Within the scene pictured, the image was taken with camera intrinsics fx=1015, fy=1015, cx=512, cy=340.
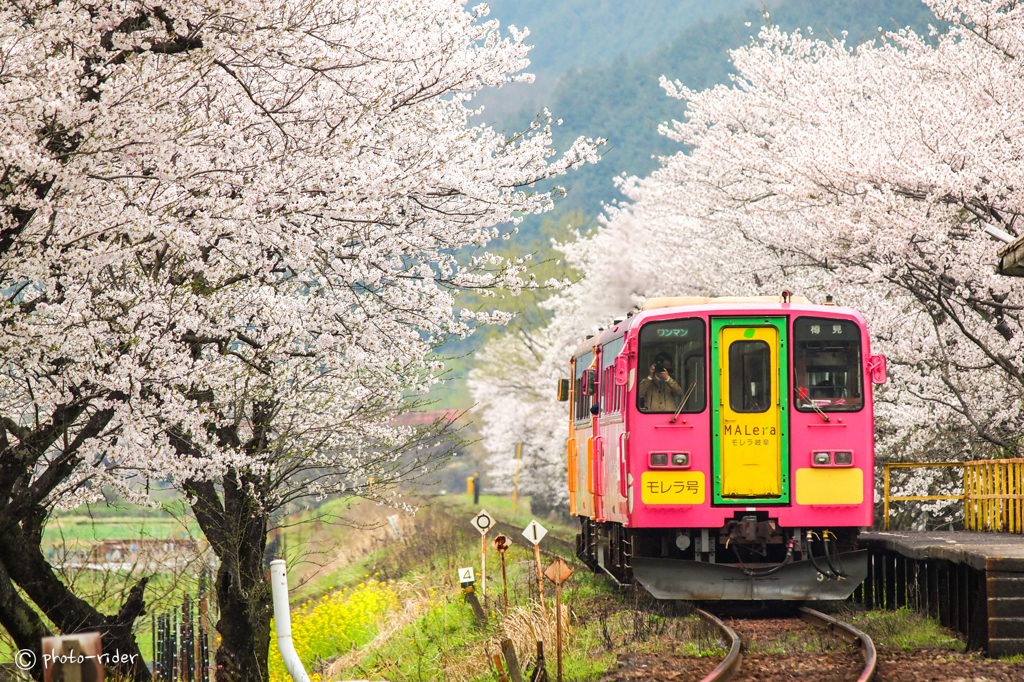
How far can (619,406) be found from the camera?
11.2m

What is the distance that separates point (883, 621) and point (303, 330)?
6.38 metres

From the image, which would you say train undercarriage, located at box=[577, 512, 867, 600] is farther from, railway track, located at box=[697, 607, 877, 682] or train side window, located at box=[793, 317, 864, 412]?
train side window, located at box=[793, 317, 864, 412]

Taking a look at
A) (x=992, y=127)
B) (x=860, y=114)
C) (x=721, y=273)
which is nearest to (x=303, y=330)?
(x=992, y=127)

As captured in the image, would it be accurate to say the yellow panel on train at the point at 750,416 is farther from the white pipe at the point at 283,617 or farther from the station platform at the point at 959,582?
the white pipe at the point at 283,617

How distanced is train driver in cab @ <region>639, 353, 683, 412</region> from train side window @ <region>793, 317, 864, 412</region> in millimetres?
1248

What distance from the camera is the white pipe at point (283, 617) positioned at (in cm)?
644

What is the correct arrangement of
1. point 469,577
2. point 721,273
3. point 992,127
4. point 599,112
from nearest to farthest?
point 469,577, point 992,127, point 721,273, point 599,112

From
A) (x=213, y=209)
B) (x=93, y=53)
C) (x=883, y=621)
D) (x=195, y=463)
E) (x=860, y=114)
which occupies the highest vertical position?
(x=860, y=114)

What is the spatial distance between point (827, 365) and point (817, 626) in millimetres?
2670

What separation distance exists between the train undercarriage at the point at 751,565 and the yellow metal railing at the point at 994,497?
6.38 ft

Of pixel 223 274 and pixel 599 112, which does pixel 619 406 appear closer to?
pixel 223 274

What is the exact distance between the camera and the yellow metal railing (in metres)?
12.0
